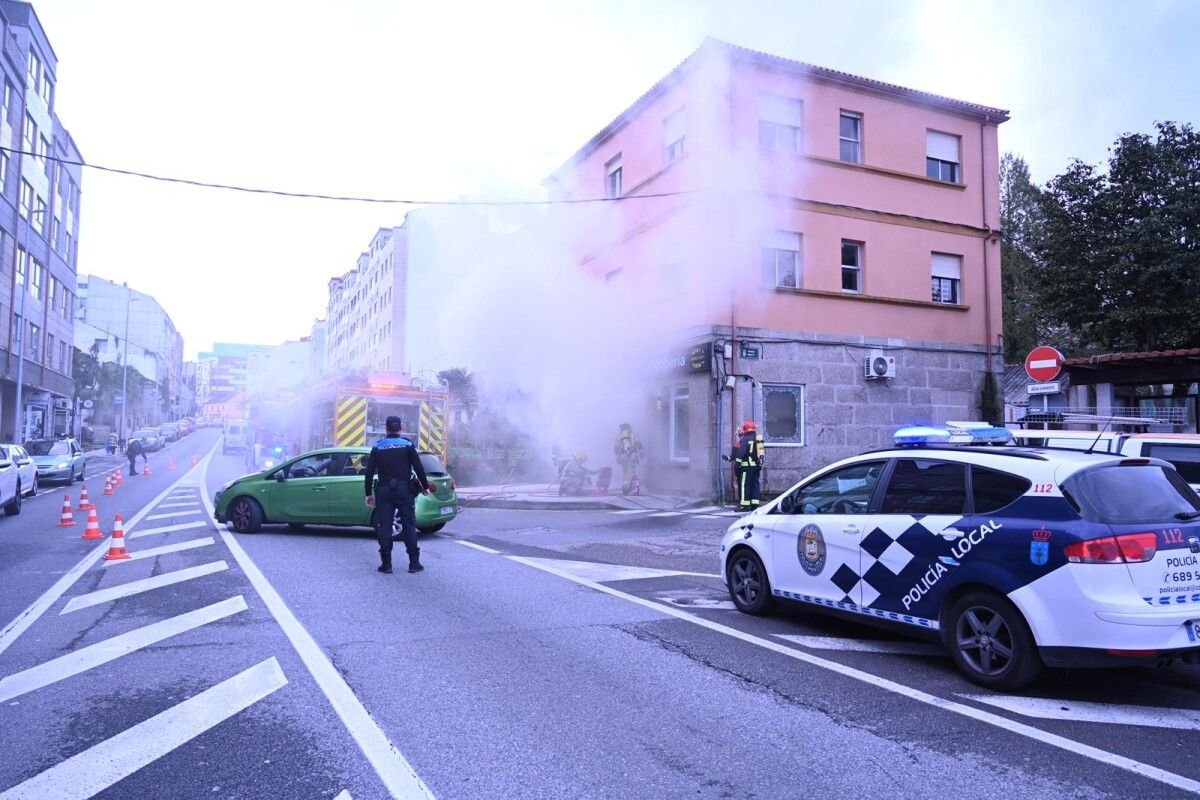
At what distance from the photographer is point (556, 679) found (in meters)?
4.44

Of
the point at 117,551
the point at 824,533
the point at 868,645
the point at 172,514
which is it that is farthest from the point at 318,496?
the point at 868,645

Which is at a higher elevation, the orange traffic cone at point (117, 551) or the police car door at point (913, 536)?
the police car door at point (913, 536)

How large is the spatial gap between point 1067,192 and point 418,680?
23397 millimetres

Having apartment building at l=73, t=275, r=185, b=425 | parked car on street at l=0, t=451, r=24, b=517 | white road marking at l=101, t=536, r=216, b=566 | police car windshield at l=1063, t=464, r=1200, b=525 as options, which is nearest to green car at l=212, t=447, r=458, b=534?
white road marking at l=101, t=536, r=216, b=566

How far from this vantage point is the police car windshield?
4.05m

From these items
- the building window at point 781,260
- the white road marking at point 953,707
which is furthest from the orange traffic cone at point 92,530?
the building window at point 781,260

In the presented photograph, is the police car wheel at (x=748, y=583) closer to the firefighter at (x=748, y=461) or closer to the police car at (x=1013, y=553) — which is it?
the police car at (x=1013, y=553)

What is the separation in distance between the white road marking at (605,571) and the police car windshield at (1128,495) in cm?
439

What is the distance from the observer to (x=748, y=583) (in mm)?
6219

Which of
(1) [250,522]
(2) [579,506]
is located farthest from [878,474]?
(2) [579,506]

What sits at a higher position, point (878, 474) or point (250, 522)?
point (878, 474)

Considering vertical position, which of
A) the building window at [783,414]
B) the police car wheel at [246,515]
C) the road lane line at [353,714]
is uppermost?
the building window at [783,414]

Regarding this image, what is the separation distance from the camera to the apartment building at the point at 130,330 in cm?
6588

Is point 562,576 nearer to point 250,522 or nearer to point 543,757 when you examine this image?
point 543,757
